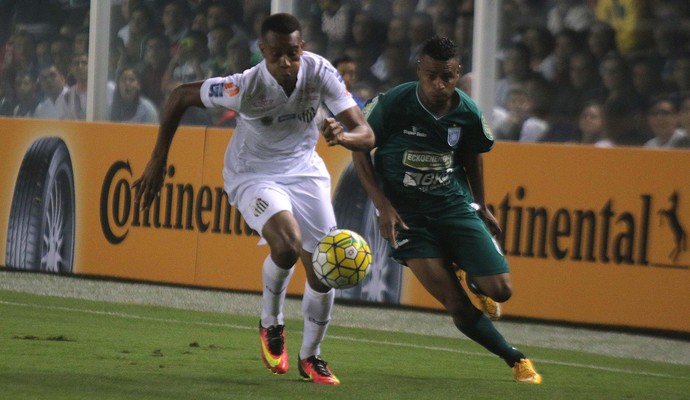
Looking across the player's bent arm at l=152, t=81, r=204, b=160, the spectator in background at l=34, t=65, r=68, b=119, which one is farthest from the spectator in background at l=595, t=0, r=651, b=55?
the spectator in background at l=34, t=65, r=68, b=119

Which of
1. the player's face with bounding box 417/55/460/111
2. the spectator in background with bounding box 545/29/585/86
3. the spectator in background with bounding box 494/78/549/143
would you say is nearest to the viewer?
the player's face with bounding box 417/55/460/111

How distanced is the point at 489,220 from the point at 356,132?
1.48 meters

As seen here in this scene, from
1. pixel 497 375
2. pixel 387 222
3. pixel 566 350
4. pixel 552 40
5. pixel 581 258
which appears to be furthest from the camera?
pixel 552 40

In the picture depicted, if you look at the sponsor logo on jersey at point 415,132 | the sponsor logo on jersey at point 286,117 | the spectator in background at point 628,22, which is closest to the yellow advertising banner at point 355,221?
the spectator in background at point 628,22

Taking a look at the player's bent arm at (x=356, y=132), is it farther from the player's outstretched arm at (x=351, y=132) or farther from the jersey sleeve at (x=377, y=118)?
the jersey sleeve at (x=377, y=118)

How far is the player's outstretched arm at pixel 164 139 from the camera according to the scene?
7.95 meters

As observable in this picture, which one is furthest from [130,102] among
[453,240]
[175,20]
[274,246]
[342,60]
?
[274,246]

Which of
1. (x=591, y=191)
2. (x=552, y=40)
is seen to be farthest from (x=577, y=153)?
(x=552, y=40)

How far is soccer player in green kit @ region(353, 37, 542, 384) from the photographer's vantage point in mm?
8508

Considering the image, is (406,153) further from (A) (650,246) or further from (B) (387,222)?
(A) (650,246)

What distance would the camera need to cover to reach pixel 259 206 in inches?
322

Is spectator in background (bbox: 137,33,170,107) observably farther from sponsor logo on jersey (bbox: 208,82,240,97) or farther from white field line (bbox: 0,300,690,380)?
sponsor logo on jersey (bbox: 208,82,240,97)

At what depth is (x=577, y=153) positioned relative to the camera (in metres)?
12.1

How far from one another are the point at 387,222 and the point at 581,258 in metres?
3.99
